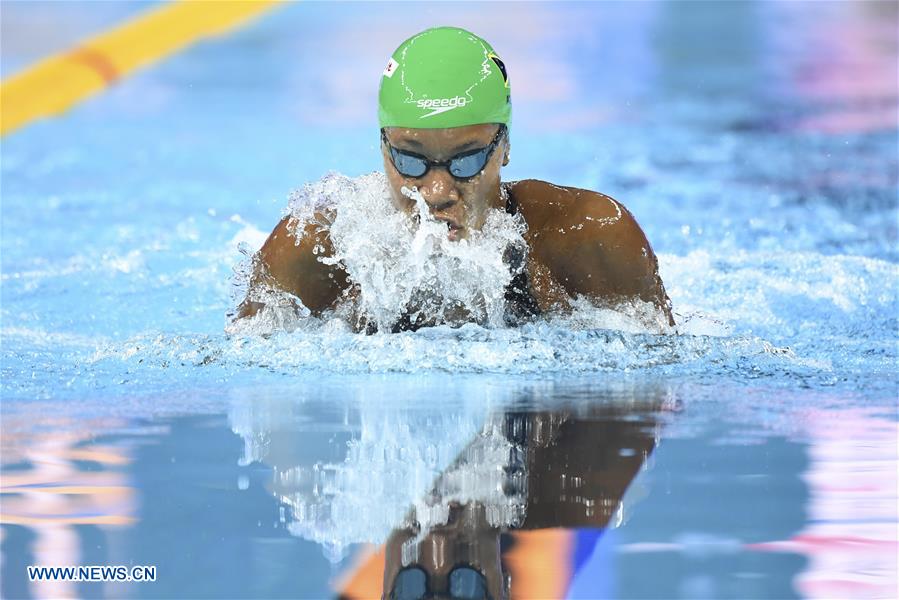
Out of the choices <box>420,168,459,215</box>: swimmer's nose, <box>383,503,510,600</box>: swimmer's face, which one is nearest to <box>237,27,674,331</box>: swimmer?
<box>420,168,459,215</box>: swimmer's nose

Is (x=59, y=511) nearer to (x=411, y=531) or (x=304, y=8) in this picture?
(x=411, y=531)

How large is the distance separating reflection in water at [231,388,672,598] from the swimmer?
55 centimetres

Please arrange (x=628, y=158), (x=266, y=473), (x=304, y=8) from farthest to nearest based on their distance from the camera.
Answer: (x=304, y=8)
(x=628, y=158)
(x=266, y=473)

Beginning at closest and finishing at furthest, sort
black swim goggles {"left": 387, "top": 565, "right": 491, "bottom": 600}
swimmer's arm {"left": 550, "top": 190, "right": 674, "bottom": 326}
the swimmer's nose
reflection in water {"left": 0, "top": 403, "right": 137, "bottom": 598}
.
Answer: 1. black swim goggles {"left": 387, "top": 565, "right": 491, "bottom": 600}
2. reflection in water {"left": 0, "top": 403, "right": 137, "bottom": 598}
3. the swimmer's nose
4. swimmer's arm {"left": 550, "top": 190, "right": 674, "bottom": 326}

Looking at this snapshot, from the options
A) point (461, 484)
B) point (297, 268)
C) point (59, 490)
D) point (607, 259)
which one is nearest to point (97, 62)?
point (297, 268)

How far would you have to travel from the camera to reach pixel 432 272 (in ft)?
8.77

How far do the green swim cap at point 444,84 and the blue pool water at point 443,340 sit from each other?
1.38 ft

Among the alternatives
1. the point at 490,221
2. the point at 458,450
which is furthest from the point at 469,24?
the point at 458,450

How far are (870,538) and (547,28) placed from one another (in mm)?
6890

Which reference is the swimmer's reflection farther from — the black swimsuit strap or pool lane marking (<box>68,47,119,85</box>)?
pool lane marking (<box>68,47,119,85</box>)

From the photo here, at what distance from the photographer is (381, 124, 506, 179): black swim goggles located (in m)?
2.57

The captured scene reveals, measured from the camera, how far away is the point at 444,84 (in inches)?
104

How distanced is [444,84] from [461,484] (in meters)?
1.17

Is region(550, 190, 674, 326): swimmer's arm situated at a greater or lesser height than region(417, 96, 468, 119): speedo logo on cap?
lesser
